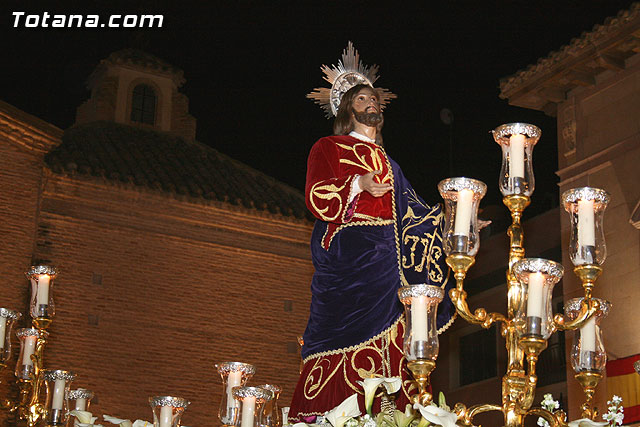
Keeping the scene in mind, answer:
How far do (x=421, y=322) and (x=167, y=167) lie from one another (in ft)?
35.4

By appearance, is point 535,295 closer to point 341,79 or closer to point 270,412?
point 270,412

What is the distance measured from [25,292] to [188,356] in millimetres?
2114

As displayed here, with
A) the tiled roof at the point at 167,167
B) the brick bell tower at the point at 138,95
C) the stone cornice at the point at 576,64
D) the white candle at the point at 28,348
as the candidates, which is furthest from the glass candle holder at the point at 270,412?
the brick bell tower at the point at 138,95

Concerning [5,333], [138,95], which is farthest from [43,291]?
[138,95]

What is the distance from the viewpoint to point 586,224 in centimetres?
424

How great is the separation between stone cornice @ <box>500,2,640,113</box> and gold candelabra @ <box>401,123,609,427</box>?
22.8 ft

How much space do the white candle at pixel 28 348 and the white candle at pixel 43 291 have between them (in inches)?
16.3

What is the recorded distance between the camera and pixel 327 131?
15.6 meters

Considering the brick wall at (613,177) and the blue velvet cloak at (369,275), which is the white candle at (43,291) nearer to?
the blue velvet cloak at (369,275)

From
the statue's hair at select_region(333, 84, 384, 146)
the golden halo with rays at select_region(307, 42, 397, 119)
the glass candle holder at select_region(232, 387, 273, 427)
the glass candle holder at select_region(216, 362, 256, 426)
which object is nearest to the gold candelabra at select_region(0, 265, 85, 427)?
the glass candle holder at select_region(216, 362, 256, 426)

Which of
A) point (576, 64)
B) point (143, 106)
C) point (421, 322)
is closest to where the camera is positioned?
point (421, 322)

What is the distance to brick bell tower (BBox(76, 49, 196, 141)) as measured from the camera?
647 inches

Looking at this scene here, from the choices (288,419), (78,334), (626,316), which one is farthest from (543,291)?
(78,334)

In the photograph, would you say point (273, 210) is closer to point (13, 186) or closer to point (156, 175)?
point (156, 175)
